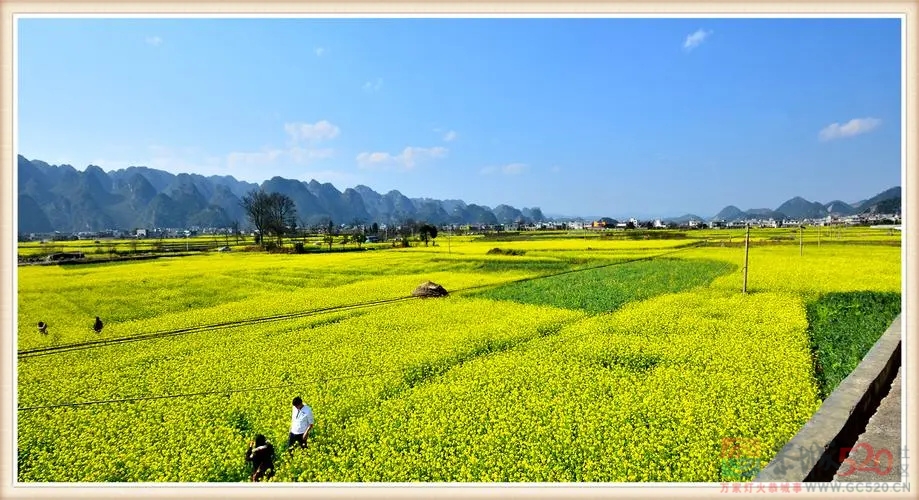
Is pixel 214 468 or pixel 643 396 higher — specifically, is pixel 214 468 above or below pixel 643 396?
below

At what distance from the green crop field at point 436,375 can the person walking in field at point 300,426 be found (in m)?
0.14

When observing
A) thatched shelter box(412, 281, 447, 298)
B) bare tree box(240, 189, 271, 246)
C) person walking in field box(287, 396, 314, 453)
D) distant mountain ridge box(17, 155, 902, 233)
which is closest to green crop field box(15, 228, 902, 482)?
person walking in field box(287, 396, 314, 453)

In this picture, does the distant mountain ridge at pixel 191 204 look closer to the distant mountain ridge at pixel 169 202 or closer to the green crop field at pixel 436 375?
the distant mountain ridge at pixel 169 202

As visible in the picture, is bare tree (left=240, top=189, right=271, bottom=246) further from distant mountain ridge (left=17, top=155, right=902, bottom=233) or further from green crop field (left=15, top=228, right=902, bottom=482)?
green crop field (left=15, top=228, right=902, bottom=482)

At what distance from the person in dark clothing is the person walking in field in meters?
0.31

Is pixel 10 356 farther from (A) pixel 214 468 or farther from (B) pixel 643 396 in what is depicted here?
(B) pixel 643 396

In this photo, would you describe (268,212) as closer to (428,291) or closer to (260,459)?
(428,291)

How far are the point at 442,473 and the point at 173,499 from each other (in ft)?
9.80

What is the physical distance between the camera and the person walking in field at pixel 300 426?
519 centimetres

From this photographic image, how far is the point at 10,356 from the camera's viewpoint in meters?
5.99

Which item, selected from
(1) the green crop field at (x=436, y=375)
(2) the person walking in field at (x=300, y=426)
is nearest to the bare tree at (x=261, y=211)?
(1) the green crop field at (x=436, y=375)

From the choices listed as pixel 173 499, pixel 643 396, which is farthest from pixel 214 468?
pixel 643 396

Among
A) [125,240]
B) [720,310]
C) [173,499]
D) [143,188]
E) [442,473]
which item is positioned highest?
[143,188]

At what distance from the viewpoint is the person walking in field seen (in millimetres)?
5191
